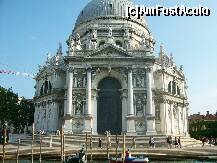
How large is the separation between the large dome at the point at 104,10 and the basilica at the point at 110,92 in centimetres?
450

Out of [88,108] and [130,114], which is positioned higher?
[88,108]

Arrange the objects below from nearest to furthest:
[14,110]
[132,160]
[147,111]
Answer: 1. [132,160]
2. [147,111]
3. [14,110]

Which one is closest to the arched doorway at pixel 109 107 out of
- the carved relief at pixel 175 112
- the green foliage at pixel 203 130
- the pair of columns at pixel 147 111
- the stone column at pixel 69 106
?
the pair of columns at pixel 147 111

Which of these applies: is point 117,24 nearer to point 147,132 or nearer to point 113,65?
point 113,65

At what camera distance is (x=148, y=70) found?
39406 mm

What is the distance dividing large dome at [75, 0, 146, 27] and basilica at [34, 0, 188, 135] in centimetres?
450

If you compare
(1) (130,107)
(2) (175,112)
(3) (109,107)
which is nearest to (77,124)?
(3) (109,107)

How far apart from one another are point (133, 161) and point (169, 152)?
634 cm

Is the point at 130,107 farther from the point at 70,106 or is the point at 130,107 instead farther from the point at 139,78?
the point at 70,106

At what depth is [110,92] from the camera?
40.0 metres

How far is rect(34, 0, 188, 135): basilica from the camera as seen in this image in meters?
38.3

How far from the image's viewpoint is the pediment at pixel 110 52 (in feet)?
131

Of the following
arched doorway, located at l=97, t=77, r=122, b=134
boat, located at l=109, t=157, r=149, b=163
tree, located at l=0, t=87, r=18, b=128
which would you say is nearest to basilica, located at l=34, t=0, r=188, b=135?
arched doorway, located at l=97, t=77, r=122, b=134

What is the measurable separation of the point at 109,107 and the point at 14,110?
64.0 feet
